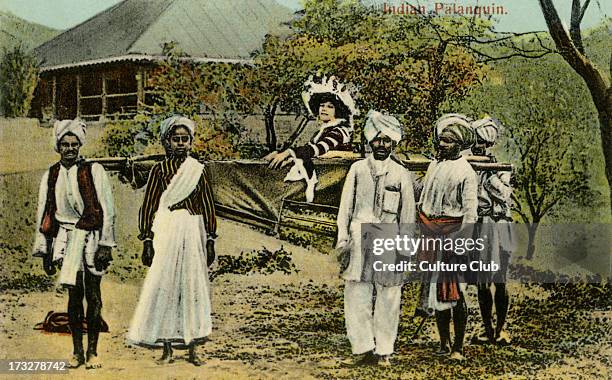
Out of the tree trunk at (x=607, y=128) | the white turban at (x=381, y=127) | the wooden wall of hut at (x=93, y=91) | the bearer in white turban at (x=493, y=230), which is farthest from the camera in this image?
the tree trunk at (x=607, y=128)

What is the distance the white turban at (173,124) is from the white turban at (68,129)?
0.44 m

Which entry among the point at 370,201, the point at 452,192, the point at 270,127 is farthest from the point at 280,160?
the point at 452,192

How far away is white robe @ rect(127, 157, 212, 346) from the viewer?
180 inches

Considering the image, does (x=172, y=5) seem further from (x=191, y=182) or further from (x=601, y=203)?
(x=601, y=203)

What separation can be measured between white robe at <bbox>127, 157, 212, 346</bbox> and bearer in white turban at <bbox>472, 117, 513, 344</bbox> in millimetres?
1694

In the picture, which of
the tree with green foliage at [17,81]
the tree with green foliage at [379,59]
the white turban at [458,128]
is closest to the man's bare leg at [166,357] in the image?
the tree with green foliage at [379,59]

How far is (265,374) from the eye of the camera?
185 inches

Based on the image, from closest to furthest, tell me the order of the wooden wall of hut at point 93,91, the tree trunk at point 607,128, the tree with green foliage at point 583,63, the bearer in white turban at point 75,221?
→ the bearer in white turban at point 75,221
the wooden wall of hut at point 93,91
the tree with green foliage at point 583,63
the tree trunk at point 607,128

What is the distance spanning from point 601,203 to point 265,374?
2.40 m

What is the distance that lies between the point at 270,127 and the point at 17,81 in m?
1.48

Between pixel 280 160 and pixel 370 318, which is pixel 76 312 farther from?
pixel 370 318

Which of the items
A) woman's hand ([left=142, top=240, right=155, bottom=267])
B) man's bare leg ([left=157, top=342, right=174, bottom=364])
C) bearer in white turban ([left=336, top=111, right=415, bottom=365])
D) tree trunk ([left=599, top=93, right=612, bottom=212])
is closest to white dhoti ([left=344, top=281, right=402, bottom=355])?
bearer in white turban ([left=336, top=111, right=415, bottom=365])

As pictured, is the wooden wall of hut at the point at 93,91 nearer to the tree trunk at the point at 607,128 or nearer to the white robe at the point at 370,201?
the white robe at the point at 370,201

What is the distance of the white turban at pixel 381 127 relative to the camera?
476cm
